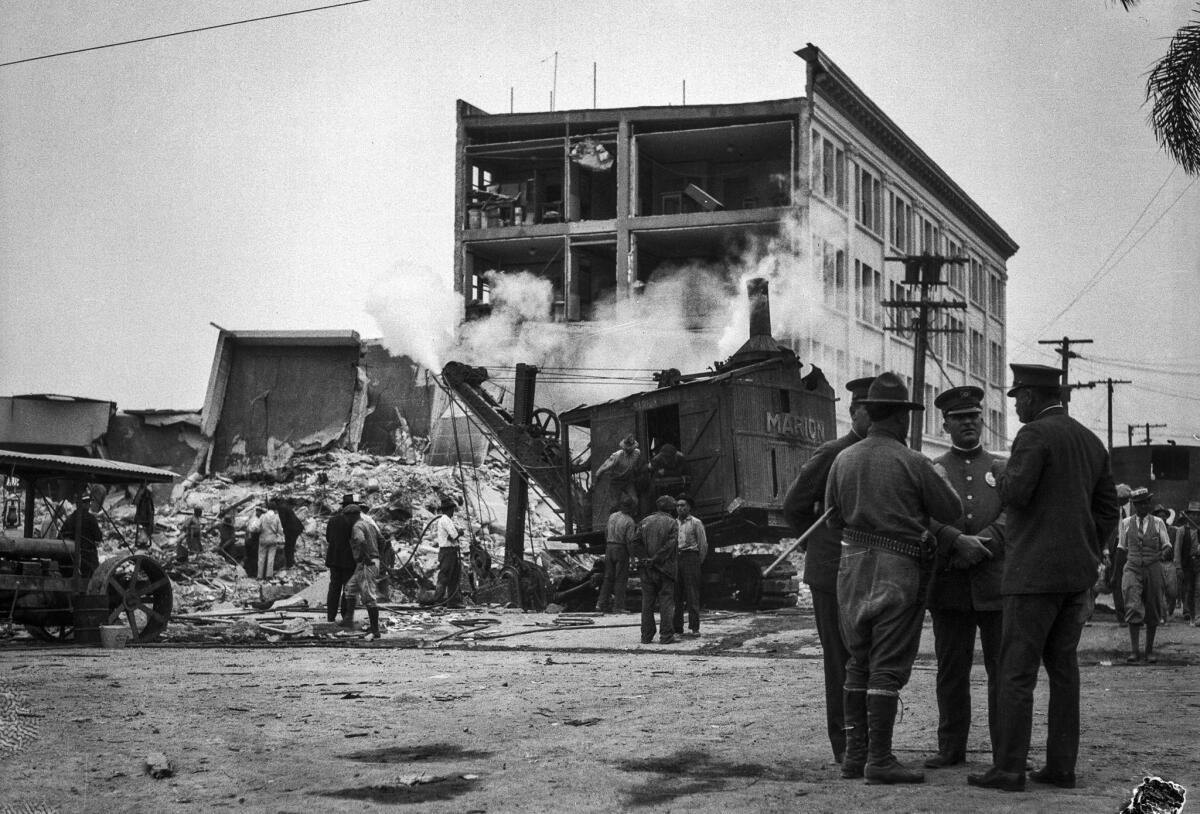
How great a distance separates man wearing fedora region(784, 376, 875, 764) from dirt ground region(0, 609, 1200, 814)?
0.37 meters

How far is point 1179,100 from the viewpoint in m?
13.3

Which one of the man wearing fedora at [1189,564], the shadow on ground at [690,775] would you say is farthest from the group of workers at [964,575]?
the man wearing fedora at [1189,564]

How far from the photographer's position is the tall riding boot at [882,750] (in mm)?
5988

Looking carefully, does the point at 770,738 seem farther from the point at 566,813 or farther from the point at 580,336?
the point at 580,336

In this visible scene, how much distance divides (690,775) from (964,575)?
5.67ft

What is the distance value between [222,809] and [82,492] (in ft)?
34.5

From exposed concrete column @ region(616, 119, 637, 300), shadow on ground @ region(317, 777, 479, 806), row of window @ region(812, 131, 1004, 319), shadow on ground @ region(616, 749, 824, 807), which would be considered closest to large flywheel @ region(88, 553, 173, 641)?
shadow on ground @ region(317, 777, 479, 806)

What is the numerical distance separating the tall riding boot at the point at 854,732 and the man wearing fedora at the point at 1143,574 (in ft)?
26.1

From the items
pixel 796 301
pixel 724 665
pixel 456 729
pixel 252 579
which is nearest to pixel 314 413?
pixel 252 579

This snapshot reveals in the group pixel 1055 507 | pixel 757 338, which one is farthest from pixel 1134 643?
pixel 757 338

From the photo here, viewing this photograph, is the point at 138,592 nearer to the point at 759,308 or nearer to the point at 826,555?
the point at 826,555

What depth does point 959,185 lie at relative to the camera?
58.6 metres

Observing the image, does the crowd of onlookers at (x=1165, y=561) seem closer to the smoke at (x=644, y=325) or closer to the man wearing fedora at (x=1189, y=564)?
the man wearing fedora at (x=1189, y=564)

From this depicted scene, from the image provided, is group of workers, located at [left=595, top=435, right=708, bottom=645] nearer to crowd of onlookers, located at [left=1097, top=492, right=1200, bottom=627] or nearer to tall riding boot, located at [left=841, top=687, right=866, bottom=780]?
crowd of onlookers, located at [left=1097, top=492, right=1200, bottom=627]
